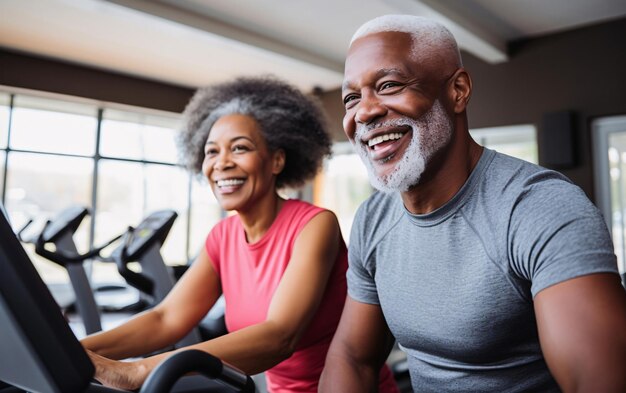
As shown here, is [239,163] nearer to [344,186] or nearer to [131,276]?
[131,276]

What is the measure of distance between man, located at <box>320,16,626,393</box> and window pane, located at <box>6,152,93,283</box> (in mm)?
6106

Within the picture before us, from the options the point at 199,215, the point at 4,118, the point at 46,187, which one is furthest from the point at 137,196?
the point at 4,118

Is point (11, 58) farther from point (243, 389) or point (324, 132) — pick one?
point (243, 389)

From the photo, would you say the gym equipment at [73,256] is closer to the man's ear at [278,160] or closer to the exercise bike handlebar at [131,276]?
the exercise bike handlebar at [131,276]

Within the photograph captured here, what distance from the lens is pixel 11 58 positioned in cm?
606

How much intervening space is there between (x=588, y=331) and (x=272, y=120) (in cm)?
104

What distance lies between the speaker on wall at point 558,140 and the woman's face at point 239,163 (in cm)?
474

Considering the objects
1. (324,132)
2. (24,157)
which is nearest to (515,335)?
(324,132)

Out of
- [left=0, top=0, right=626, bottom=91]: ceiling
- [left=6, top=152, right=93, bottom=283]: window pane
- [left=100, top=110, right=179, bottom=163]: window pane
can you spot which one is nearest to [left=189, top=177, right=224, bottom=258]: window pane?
[left=100, top=110, right=179, bottom=163]: window pane

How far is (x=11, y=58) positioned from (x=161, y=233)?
4.60 meters

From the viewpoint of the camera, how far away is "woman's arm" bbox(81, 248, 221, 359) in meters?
1.24

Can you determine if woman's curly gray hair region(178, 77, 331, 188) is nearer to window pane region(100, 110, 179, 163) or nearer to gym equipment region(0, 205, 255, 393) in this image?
gym equipment region(0, 205, 255, 393)

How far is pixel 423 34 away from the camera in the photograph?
956 millimetres

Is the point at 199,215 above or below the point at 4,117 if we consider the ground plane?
below
